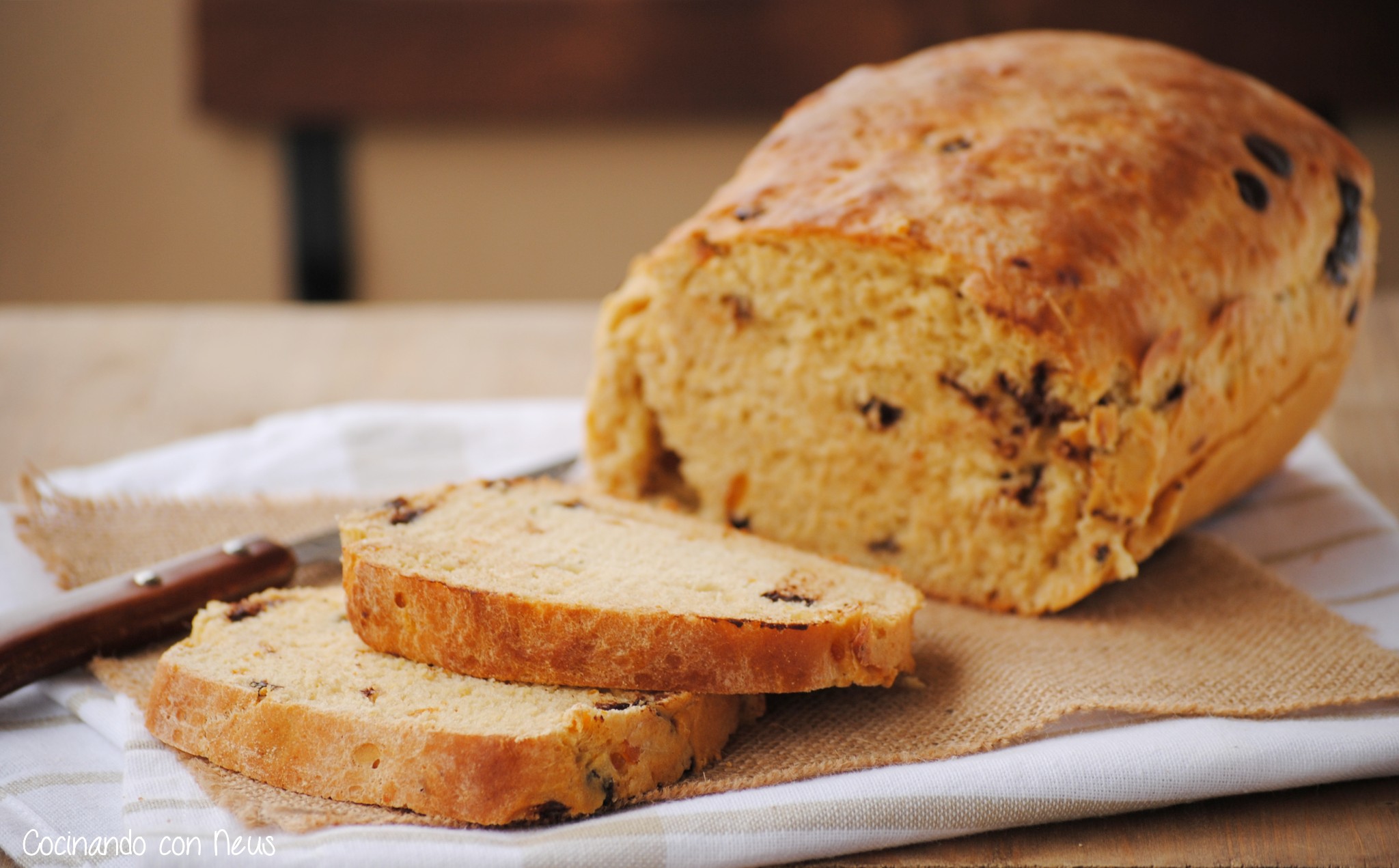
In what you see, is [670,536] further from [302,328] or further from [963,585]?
[302,328]

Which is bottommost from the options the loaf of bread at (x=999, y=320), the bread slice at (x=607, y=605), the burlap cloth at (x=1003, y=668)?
the burlap cloth at (x=1003, y=668)

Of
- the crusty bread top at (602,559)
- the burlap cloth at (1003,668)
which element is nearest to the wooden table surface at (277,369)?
the burlap cloth at (1003,668)

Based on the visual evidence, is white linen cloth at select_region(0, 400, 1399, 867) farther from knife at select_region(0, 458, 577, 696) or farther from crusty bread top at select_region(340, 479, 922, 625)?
crusty bread top at select_region(340, 479, 922, 625)

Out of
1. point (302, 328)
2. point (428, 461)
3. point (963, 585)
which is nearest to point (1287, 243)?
point (963, 585)

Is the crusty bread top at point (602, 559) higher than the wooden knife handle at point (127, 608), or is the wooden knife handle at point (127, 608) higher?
the crusty bread top at point (602, 559)

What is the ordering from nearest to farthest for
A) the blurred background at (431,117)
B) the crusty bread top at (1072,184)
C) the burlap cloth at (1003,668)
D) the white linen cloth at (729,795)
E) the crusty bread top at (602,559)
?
1. the white linen cloth at (729,795)
2. the burlap cloth at (1003,668)
3. the crusty bread top at (602,559)
4. the crusty bread top at (1072,184)
5. the blurred background at (431,117)

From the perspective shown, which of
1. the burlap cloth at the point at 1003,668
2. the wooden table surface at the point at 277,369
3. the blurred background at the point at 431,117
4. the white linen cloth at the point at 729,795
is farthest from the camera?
the blurred background at the point at 431,117

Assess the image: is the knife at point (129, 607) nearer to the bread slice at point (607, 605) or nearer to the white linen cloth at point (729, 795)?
the white linen cloth at point (729, 795)

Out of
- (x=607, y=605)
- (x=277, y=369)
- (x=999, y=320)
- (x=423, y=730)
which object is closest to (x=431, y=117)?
(x=277, y=369)
